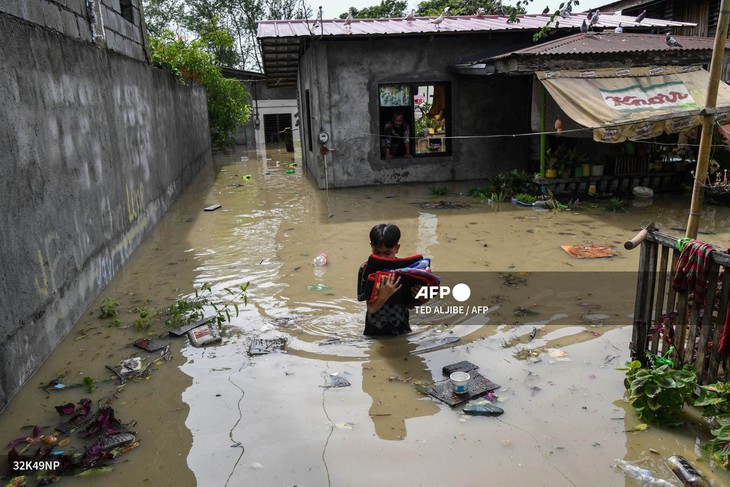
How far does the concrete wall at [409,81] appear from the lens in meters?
12.2

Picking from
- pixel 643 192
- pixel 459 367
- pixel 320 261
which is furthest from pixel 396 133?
pixel 459 367

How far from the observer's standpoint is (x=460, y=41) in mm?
12555

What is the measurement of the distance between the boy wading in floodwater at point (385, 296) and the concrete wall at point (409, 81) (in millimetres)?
8245

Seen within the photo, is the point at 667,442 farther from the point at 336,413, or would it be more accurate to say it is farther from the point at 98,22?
the point at 98,22

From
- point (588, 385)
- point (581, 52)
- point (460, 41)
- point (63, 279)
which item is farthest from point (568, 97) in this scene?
point (63, 279)

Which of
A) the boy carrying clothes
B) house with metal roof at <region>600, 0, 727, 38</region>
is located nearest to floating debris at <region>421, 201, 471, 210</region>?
the boy carrying clothes

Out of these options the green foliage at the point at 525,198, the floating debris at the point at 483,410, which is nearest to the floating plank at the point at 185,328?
the floating debris at the point at 483,410

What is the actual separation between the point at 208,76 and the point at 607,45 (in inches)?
547

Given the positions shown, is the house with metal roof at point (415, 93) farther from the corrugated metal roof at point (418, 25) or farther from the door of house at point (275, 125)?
the door of house at point (275, 125)

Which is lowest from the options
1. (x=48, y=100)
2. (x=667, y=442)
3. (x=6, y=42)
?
(x=667, y=442)

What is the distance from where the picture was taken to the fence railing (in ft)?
11.0

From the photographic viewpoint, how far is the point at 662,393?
3391 mm

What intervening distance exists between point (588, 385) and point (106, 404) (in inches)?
137

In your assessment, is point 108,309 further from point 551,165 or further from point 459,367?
point 551,165
